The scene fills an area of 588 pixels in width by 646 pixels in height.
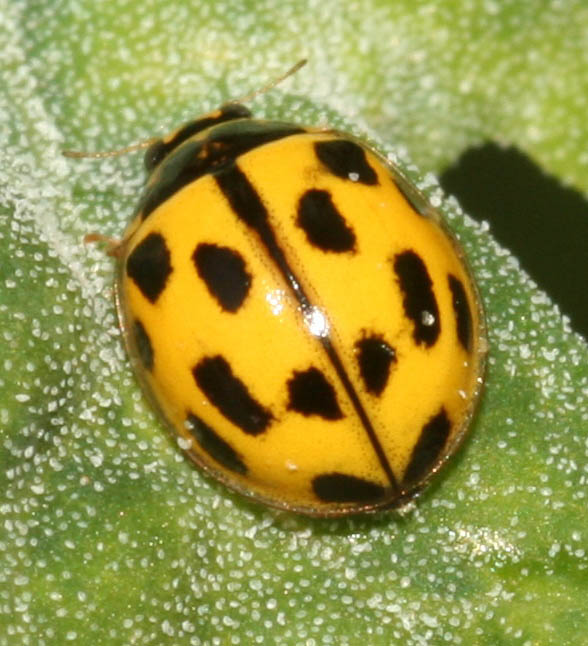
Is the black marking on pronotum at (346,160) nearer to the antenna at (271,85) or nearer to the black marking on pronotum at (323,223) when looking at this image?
the black marking on pronotum at (323,223)

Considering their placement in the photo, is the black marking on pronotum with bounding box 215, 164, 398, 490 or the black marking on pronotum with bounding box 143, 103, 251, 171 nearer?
the black marking on pronotum with bounding box 215, 164, 398, 490

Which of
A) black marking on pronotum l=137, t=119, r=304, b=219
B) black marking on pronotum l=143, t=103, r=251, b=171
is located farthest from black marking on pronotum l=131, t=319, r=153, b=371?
black marking on pronotum l=143, t=103, r=251, b=171

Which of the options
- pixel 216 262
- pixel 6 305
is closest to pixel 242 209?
pixel 216 262

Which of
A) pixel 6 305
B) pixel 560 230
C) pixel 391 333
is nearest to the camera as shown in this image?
pixel 391 333

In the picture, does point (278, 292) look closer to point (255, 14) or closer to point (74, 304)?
point (74, 304)

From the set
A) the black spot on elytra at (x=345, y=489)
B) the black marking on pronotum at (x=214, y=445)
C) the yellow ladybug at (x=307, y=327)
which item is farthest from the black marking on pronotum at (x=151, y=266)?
the black spot on elytra at (x=345, y=489)

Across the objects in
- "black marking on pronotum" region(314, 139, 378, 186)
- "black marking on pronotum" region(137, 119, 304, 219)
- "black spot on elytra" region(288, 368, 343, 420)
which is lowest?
"black spot on elytra" region(288, 368, 343, 420)

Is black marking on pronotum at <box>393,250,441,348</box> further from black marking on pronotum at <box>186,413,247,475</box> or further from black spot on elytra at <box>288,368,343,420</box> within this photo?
black marking on pronotum at <box>186,413,247,475</box>
